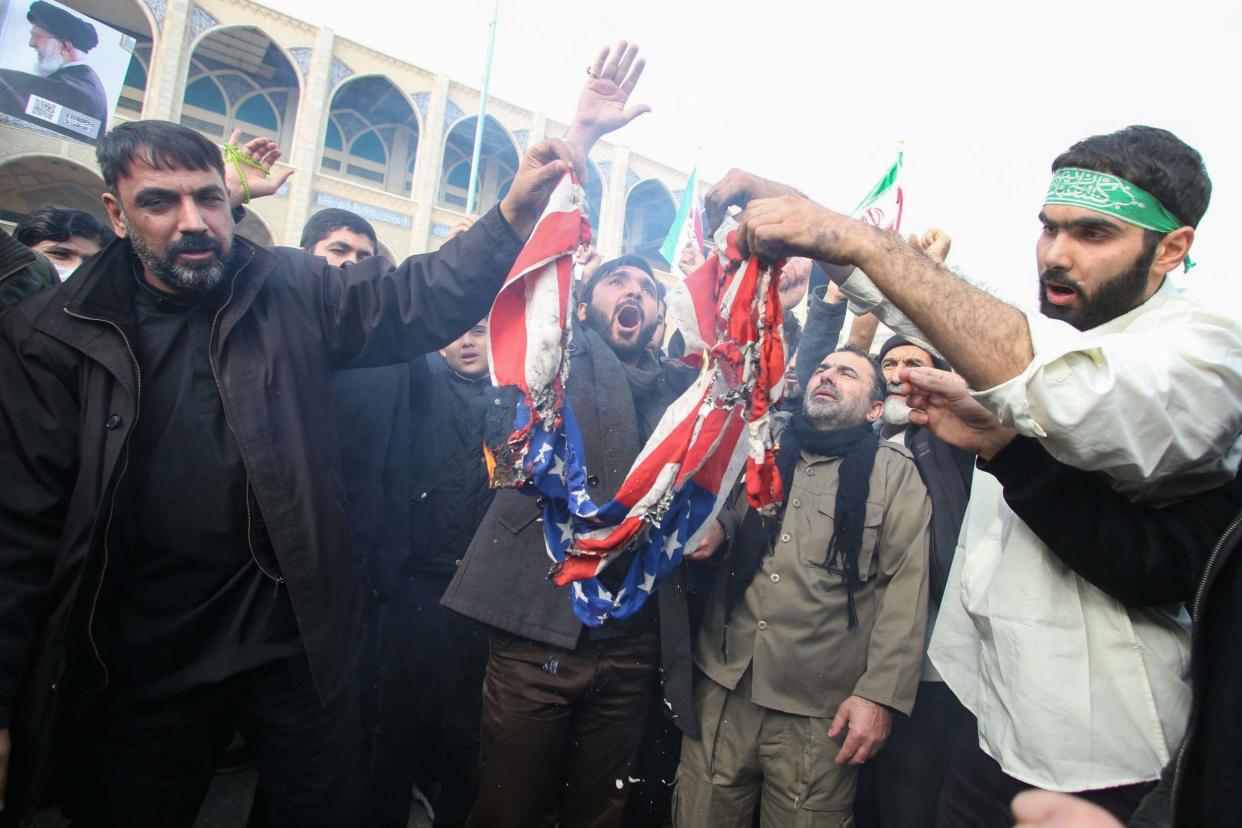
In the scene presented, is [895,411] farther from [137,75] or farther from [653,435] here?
[137,75]

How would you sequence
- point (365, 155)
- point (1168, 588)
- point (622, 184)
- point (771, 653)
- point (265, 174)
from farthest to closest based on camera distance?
point (622, 184) < point (365, 155) < point (265, 174) < point (771, 653) < point (1168, 588)

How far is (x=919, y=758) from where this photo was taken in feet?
7.95

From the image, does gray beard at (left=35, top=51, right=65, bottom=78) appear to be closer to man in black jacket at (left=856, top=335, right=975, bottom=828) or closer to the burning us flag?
the burning us flag

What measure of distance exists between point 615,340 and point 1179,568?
213 centimetres

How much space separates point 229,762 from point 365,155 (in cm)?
1929

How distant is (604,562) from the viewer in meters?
1.84

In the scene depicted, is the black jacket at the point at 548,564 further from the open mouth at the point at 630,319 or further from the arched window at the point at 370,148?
the arched window at the point at 370,148

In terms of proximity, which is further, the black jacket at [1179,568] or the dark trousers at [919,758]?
the dark trousers at [919,758]

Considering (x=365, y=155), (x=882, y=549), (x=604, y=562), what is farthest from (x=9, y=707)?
(x=365, y=155)

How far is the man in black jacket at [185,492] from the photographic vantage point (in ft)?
5.36

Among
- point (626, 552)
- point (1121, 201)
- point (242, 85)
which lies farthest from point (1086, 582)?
point (242, 85)

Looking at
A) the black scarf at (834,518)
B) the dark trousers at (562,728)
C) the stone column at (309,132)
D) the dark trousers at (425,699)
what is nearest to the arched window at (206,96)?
the stone column at (309,132)

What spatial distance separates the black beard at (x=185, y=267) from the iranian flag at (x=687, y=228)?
8.52 feet

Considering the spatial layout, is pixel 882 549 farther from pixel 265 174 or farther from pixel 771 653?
pixel 265 174
